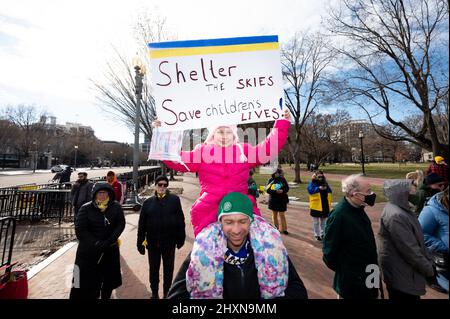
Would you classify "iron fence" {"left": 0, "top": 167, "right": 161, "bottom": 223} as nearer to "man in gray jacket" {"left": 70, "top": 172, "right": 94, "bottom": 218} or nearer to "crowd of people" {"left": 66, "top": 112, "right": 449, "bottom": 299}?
"man in gray jacket" {"left": 70, "top": 172, "right": 94, "bottom": 218}

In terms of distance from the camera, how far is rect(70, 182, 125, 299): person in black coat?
308 centimetres

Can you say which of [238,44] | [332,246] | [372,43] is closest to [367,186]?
[332,246]

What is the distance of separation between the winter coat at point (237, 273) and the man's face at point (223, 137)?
102 cm

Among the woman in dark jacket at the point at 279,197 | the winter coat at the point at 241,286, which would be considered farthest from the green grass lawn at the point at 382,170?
the winter coat at the point at 241,286

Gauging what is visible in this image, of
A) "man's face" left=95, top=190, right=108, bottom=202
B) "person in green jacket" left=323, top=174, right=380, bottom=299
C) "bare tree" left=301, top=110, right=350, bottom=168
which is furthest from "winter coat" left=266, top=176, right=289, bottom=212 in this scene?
"bare tree" left=301, top=110, right=350, bottom=168

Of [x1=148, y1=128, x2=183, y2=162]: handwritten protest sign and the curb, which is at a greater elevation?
[x1=148, y1=128, x2=183, y2=162]: handwritten protest sign

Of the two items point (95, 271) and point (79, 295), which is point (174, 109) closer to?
point (95, 271)

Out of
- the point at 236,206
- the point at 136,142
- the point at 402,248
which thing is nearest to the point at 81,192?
the point at 136,142

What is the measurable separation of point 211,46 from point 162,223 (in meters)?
2.56

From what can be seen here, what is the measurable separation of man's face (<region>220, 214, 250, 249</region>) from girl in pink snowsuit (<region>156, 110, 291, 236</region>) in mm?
614

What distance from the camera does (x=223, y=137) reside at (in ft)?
7.95

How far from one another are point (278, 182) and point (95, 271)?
17.1 ft

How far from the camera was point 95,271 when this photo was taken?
3.15m

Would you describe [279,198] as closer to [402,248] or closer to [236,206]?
[402,248]
